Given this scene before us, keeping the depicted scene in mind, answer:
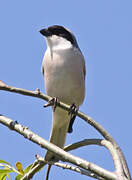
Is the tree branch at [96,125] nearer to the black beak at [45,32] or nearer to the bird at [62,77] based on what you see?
the bird at [62,77]

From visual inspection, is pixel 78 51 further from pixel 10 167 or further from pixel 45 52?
pixel 10 167

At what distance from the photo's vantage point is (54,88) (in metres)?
5.07

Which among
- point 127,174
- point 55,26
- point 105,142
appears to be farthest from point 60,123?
point 127,174

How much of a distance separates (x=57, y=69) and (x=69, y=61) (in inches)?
8.3

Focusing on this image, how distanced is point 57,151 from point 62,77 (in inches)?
114

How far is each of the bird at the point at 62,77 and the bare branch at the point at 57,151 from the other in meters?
2.42

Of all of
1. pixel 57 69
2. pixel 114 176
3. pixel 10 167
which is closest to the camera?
pixel 114 176

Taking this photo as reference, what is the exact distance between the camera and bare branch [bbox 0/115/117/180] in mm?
1944

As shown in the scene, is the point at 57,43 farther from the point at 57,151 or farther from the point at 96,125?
the point at 57,151

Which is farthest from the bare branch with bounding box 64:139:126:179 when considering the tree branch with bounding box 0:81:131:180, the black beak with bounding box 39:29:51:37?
the black beak with bounding box 39:29:51:37

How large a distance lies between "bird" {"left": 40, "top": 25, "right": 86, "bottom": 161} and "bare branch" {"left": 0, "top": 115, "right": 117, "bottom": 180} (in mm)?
2416

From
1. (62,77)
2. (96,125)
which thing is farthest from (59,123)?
(96,125)

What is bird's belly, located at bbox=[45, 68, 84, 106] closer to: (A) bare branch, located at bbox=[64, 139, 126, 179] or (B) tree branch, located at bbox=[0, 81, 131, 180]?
(A) bare branch, located at bbox=[64, 139, 126, 179]

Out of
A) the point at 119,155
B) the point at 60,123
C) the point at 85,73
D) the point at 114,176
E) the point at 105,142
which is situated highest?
the point at 85,73
